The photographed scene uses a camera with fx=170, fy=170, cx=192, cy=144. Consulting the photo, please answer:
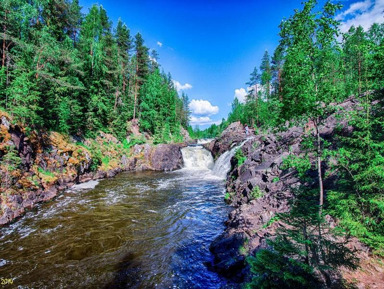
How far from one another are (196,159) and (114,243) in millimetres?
20728

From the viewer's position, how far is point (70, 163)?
46.8ft

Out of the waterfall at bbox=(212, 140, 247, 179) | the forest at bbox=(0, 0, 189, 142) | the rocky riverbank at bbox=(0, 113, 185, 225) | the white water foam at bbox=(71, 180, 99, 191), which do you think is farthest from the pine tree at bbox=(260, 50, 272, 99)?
the white water foam at bbox=(71, 180, 99, 191)

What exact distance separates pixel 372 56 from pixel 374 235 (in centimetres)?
458

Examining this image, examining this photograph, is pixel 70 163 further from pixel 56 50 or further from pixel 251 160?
pixel 251 160

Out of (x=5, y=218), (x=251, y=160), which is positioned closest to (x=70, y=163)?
(x=5, y=218)

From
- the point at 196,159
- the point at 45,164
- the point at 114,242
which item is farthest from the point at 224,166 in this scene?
the point at 45,164

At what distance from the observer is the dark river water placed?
16.7ft

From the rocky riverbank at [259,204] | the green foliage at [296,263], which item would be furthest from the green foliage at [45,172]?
the green foliage at [296,263]

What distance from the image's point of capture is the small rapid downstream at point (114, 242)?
509cm

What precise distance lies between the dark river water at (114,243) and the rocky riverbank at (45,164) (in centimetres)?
109

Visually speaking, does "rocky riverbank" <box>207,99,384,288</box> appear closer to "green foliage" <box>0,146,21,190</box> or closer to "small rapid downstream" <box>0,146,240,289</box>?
"small rapid downstream" <box>0,146,240,289</box>

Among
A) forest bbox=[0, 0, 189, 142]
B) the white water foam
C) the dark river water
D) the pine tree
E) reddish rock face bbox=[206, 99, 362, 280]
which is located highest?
the pine tree

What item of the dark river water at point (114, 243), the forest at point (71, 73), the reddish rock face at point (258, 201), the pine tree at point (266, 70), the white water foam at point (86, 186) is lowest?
the dark river water at point (114, 243)

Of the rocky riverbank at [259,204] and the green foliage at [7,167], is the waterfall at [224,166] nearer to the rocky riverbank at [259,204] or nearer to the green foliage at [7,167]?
the rocky riverbank at [259,204]
